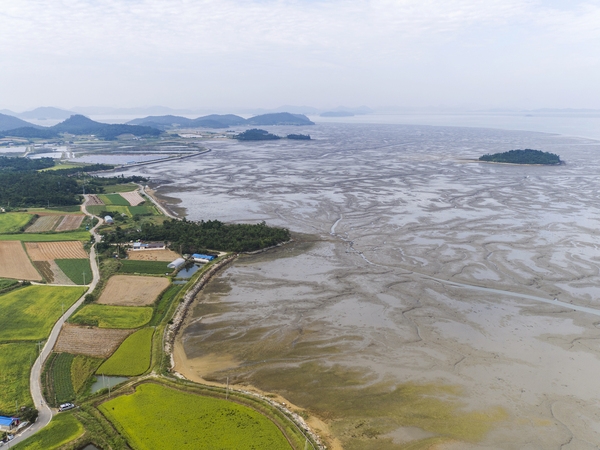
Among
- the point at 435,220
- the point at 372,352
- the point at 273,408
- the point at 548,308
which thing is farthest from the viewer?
the point at 435,220

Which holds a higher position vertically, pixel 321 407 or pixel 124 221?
pixel 124 221

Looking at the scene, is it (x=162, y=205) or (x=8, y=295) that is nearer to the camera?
(x=8, y=295)

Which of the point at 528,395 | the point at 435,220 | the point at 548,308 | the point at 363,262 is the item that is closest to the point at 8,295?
the point at 363,262

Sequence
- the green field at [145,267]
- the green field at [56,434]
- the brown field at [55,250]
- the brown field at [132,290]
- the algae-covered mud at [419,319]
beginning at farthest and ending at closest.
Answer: the brown field at [55,250] < the green field at [145,267] < the brown field at [132,290] < the algae-covered mud at [419,319] < the green field at [56,434]

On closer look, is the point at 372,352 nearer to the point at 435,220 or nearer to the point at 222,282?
the point at 222,282

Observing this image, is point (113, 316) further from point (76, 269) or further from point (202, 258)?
point (202, 258)

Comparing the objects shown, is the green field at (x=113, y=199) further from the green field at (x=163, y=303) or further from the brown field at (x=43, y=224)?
the green field at (x=163, y=303)

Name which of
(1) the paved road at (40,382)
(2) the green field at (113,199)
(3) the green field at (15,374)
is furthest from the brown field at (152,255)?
(2) the green field at (113,199)

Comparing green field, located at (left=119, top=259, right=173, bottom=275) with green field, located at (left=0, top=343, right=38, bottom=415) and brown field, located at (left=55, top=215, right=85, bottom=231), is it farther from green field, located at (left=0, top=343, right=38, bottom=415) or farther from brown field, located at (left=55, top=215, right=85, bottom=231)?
brown field, located at (left=55, top=215, right=85, bottom=231)
